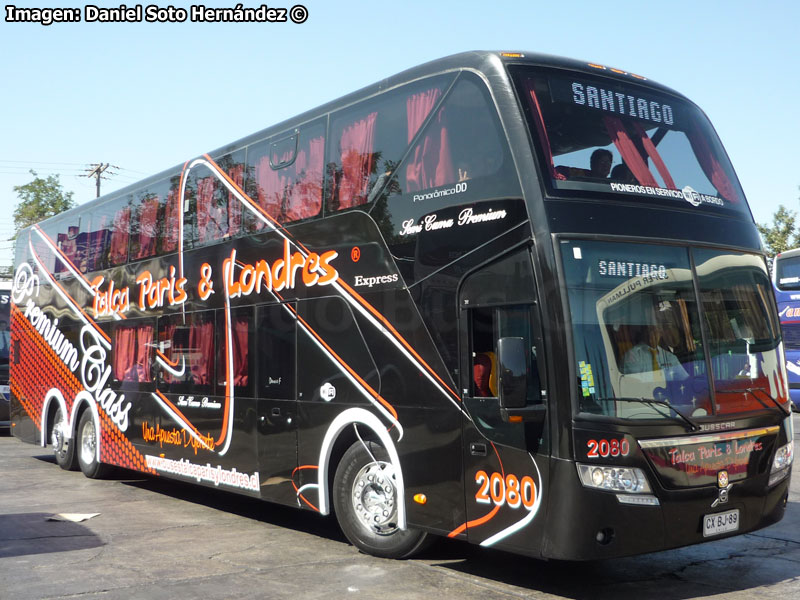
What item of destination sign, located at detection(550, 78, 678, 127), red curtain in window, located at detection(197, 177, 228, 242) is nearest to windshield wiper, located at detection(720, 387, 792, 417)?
destination sign, located at detection(550, 78, 678, 127)

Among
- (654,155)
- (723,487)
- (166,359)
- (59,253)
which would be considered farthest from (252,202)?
(59,253)

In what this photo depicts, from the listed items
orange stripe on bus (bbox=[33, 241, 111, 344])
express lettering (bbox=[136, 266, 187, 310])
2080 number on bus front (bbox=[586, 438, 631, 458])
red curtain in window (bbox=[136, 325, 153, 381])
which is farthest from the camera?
orange stripe on bus (bbox=[33, 241, 111, 344])

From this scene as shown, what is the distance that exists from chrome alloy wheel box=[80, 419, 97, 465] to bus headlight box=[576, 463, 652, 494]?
9.47 meters

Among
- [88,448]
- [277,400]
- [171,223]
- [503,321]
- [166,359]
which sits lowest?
[88,448]

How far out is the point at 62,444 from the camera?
14758mm

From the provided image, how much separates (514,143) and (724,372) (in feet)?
7.59

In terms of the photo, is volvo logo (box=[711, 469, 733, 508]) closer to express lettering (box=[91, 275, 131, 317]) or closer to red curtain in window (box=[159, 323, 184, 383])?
red curtain in window (box=[159, 323, 184, 383])

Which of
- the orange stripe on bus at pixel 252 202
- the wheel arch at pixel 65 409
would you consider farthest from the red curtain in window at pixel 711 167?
the wheel arch at pixel 65 409

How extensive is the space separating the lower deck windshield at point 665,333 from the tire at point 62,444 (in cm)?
1055

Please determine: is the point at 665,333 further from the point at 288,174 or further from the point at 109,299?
the point at 109,299

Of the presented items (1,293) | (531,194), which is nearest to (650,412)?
(531,194)

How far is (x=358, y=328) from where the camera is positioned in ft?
27.0

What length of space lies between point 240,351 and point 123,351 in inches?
136

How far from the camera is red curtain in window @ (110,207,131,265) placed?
1287 cm
